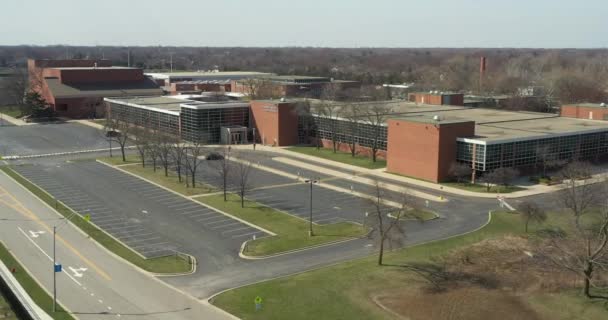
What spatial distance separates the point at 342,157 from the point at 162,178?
2013 centimetres

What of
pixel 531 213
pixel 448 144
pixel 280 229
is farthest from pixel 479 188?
pixel 280 229

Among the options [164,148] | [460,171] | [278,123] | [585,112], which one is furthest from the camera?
[278,123]

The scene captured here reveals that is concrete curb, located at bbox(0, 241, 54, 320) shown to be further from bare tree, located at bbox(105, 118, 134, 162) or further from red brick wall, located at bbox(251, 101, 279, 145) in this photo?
red brick wall, located at bbox(251, 101, 279, 145)

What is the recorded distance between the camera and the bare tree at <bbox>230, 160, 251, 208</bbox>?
4733 cm

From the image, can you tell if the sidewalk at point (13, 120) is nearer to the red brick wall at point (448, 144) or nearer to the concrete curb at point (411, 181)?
the concrete curb at point (411, 181)

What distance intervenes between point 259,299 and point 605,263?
16801 millimetres

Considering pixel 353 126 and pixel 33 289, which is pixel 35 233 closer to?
pixel 33 289

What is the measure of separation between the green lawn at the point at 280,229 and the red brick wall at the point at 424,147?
1650cm

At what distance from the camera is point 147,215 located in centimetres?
4491

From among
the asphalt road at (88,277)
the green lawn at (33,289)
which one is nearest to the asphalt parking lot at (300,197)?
the asphalt road at (88,277)

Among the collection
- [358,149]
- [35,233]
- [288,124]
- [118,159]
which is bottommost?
[35,233]

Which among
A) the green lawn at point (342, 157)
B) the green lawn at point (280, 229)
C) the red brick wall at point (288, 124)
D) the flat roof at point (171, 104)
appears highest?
the flat roof at point (171, 104)

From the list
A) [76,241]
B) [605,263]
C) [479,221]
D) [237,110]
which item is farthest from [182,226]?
[237,110]

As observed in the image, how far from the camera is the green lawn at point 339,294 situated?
28.0m
